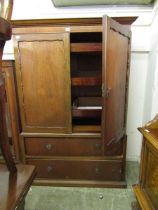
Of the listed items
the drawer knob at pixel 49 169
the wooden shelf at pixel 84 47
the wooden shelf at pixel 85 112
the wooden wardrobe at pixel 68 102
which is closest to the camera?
the wooden wardrobe at pixel 68 102

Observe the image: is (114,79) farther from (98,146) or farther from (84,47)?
(98,146)

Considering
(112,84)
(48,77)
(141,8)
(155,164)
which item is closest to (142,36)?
(141,8)

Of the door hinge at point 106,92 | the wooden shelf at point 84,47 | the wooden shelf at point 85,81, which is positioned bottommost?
the door hinge at point 106,92

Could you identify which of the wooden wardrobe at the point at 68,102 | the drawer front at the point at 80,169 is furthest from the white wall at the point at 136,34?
the drawer front at the point at 80,169

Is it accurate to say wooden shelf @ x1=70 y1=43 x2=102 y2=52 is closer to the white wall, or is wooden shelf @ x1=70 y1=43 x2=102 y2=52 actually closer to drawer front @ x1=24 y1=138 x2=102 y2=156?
the white wall

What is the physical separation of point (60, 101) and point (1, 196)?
105cm

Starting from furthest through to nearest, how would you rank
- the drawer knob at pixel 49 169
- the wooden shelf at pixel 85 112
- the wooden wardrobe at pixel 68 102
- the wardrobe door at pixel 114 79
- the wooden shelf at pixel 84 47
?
the drawer knob at pixel 49 169 → the wooden shelf at pixel 85 112 → the wooden shelf at pixel 84 47 → the wooden wardrobe at pixel 68 102 → the wardrobe door at pixel 114 79

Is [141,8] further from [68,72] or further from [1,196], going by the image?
[1,196]

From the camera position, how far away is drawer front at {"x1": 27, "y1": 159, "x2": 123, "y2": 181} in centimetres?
172

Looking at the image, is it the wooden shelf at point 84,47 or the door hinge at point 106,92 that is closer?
the door hinge at point 106,92

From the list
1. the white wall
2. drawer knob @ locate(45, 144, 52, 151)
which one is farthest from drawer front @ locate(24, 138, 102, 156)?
the white wall

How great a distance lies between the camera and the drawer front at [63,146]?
1.68 m

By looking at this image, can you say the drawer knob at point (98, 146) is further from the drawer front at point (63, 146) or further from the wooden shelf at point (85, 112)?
the wooden shelf at point (85, 112)

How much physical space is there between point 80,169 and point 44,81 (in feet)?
3.01
